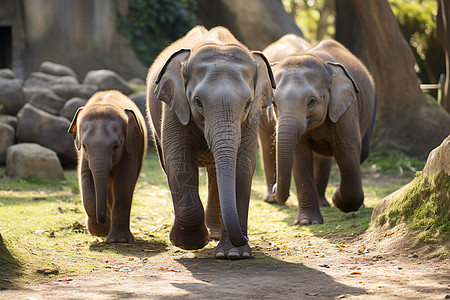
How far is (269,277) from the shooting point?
5.93 metres

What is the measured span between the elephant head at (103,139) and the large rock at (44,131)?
6.77m

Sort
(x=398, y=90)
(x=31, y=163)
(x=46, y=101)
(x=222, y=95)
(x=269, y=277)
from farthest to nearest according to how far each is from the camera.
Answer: (x=46, y=101) < (x=398, y=90) < (x=31, y=163) < (x=222, y=95) < (x=269, y=277)

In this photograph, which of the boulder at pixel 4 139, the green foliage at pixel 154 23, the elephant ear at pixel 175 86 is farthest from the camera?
the green foliage at pixel 154 23

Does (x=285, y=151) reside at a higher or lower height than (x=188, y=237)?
higher

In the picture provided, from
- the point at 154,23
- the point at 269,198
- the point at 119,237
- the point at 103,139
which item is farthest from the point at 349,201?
the point at 154,23

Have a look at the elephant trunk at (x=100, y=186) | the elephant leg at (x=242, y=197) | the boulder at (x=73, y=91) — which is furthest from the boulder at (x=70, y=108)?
the elephant leg at (x=242, y=197)

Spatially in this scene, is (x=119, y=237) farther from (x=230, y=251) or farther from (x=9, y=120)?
(x=9, y=120)

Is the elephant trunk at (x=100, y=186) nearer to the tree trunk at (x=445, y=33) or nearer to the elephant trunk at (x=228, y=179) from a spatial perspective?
the elephant trunk at (x=228, y=179)

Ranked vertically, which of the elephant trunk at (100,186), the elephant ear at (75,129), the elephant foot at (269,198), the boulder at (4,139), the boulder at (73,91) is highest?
the elephant ear at (75,129)

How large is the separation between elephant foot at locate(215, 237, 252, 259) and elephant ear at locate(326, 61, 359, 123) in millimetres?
2866

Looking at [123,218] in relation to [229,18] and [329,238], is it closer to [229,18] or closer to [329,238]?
[329,238]

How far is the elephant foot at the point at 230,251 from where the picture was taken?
674 cm

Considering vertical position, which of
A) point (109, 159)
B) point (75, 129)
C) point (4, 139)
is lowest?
point (4, 139)

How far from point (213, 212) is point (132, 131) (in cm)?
129
